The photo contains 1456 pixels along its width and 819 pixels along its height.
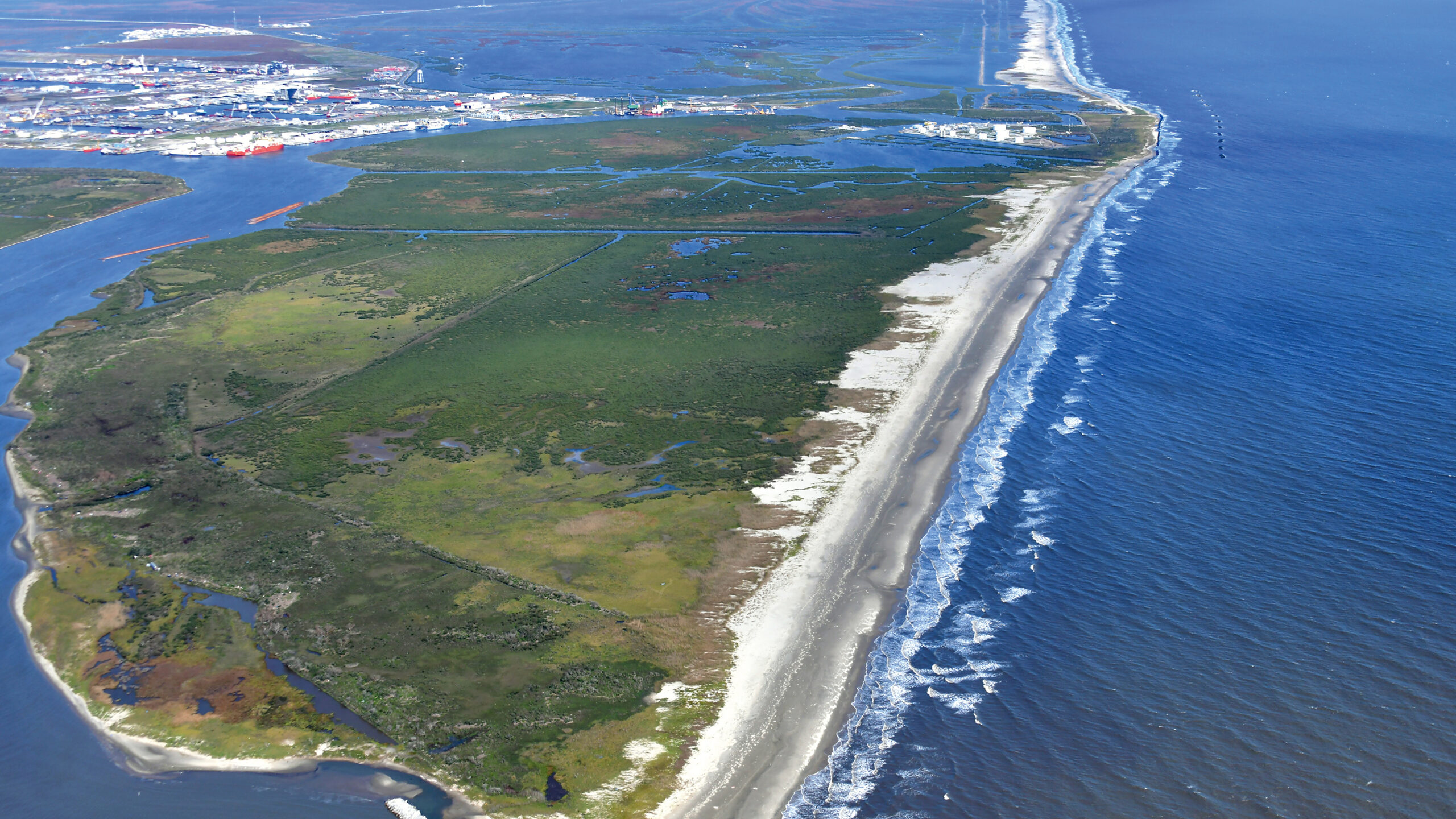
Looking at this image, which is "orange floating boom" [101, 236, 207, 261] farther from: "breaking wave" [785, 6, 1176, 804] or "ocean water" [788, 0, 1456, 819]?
"ocean water" [788, 0, 1456, 819]

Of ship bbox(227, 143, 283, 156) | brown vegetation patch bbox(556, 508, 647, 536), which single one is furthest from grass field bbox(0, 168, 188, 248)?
brown vegetation patch bbox(556, 508, 647, 536)

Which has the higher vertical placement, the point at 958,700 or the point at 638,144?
the point at 638,144

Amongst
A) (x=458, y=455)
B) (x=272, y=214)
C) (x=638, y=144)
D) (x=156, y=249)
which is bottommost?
(x=458, y=455)

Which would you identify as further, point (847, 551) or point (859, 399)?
point (859, 399)

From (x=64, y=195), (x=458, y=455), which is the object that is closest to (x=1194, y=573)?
(x=458, y=455)

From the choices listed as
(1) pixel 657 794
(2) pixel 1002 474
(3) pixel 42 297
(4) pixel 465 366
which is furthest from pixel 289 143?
(1) pixel 657 794

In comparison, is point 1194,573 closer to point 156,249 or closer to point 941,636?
point 941,636

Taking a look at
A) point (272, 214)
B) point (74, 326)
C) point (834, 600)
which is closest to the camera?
point (834, 600)

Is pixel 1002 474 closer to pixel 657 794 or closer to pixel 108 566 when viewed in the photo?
pixel 657 794
